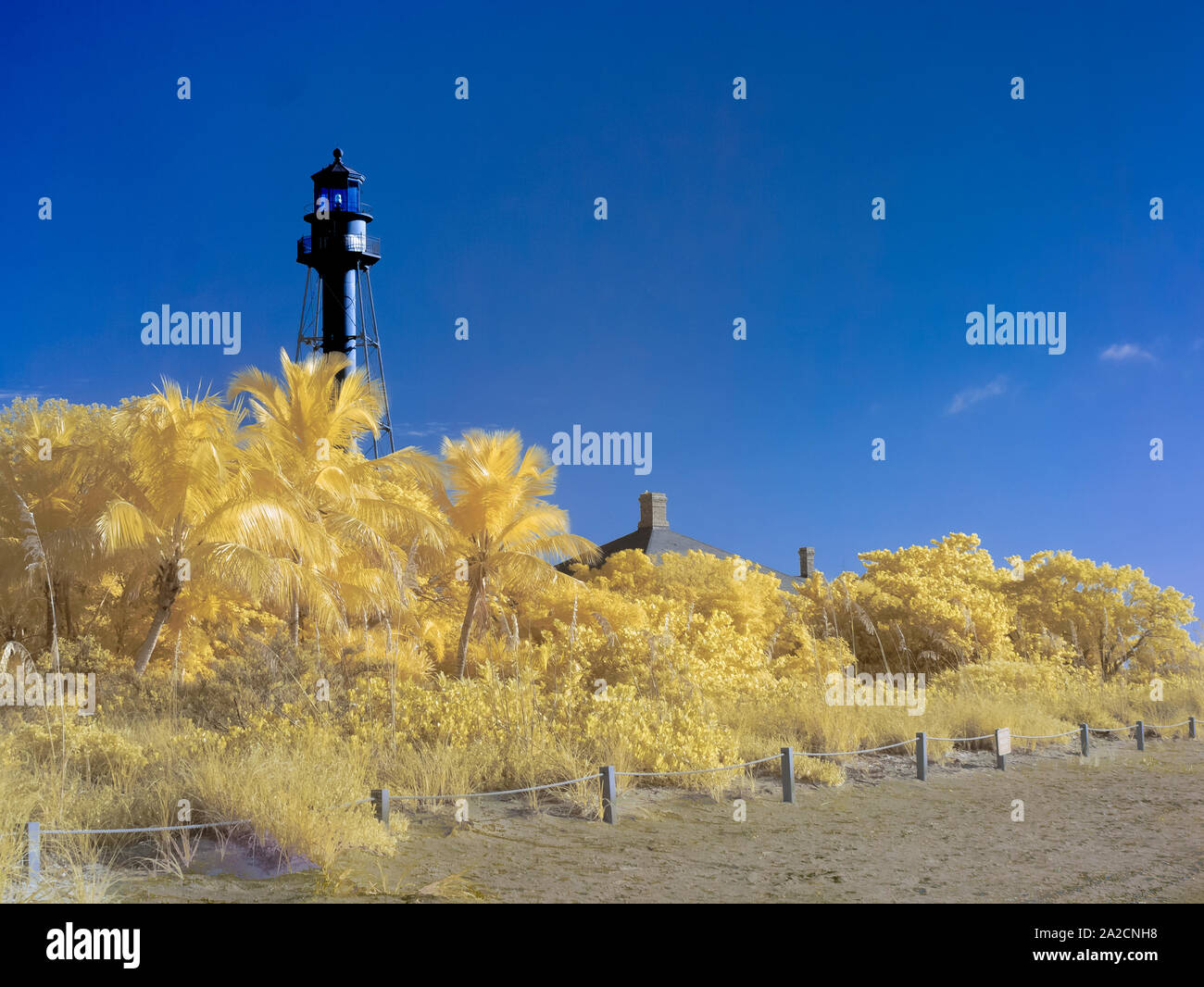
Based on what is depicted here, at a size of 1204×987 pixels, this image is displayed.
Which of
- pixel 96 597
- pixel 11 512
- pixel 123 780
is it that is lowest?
pixel 123 780

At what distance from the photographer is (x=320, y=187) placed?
126ft

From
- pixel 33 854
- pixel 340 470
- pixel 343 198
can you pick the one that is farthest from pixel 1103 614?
pixel 343 198

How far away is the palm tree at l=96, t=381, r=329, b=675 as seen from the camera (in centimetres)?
1557

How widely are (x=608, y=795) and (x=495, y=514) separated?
14667mm

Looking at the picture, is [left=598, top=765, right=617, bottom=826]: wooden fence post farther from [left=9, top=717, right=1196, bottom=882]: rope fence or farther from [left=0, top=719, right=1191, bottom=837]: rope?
[left=0, top=719, right=1191, bottom=837]: rope

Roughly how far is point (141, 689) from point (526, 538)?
35.4 ft

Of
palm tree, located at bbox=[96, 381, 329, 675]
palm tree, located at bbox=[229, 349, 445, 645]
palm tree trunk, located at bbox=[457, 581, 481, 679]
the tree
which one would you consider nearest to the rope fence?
the tree

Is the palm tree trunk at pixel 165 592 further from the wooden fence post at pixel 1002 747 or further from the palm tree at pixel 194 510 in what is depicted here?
the wooden fence post at pixel 1002 747

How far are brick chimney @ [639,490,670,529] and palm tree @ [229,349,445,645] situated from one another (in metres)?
13.7

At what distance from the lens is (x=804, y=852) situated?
25.3 ft

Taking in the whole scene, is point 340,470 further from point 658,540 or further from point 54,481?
point 658,540
